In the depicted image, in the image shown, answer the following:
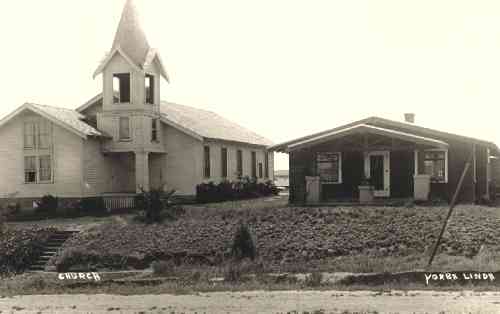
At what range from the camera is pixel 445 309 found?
38.5 ft

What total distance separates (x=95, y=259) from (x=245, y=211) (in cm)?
633

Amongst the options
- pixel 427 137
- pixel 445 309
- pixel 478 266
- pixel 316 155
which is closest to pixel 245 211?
pixel 316 155

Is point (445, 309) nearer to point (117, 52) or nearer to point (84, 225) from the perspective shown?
point (84, 225)

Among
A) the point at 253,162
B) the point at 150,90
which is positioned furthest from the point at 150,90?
the point at 253,162

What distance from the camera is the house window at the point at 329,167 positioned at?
96.9 feet

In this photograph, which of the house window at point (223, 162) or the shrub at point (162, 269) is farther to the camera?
the house window at point (223, 162)

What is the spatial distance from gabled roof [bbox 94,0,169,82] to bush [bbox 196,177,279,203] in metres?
6.68

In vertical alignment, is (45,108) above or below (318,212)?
above

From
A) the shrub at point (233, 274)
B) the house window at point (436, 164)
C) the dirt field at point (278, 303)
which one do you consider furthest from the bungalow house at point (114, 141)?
the dirt field at point (278, 303)

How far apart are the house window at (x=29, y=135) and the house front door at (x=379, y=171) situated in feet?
54.5

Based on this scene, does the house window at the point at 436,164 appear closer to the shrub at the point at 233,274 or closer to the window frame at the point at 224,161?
the window frame at the point at 224,161

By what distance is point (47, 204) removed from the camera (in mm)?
30969

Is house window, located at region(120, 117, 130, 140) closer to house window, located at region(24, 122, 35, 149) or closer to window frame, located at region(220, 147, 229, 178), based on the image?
house window, located at region(24, 122, 35, 149)

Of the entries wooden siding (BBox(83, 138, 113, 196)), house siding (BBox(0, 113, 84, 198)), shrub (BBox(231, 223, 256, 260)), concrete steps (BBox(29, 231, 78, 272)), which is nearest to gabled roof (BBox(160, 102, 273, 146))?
wooden siding (BBox(83, 138, 113, 196))
